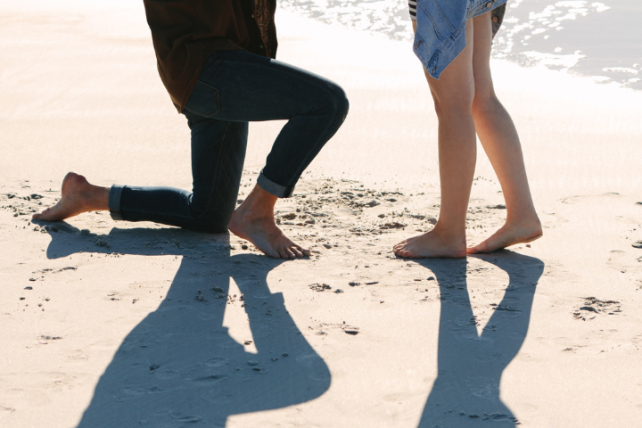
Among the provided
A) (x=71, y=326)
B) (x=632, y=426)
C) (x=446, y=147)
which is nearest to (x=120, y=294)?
(x=71, y=326)

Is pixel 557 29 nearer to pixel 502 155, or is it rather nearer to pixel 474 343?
pixel 502 155

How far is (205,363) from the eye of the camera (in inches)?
79.6

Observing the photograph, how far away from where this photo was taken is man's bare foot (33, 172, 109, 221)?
3084 mm

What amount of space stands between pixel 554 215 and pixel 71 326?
86.9 inches

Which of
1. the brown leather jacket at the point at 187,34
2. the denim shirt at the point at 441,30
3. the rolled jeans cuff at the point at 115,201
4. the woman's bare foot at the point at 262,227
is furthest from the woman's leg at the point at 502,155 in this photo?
the rolled jeans cuff at the point at 115,201

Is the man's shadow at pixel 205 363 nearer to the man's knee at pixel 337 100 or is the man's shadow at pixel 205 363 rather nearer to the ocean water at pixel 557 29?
the man's knee at pixel 337 100

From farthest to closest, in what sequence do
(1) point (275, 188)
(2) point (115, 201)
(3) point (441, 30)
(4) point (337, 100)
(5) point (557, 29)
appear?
(5) point (557, 29) < (2) point (115, 201) < (1) point (275, 188) < (4) point (337, 100) < (3) point (441, 30)

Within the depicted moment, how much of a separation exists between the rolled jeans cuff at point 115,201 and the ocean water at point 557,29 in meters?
4.34

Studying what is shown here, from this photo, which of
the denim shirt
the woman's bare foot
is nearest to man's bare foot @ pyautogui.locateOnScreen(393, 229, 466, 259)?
the woman's bare foot

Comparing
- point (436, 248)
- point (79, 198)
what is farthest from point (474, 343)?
point (79, 198)

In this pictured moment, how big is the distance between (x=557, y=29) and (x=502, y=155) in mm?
5541

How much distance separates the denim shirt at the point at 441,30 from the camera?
258 centimetres

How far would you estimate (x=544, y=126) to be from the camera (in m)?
4.82

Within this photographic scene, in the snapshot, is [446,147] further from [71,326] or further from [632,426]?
[71,326]
